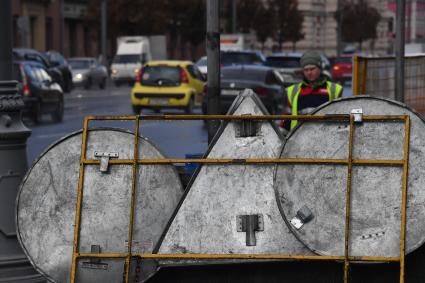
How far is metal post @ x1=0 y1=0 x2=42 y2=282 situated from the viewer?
8.52 m

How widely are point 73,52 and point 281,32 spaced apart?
2617 centimetres

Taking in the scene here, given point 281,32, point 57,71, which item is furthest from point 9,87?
point 281,32

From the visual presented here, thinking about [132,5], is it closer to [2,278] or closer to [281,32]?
[281,32]

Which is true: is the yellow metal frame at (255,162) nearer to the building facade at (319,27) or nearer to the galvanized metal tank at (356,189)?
the galvanized metal tank at (356,189)

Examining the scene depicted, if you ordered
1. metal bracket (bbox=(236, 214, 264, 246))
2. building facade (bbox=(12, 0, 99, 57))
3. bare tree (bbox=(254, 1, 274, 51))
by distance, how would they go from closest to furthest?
1. metal bracket (bbox=(236, 214, 264, 246))
2. building facade (bbox=(12, 0, 99, 57))
3. bare tree (bbox=(254, 1, 274, 51))

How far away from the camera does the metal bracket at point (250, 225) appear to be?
6.70 meters

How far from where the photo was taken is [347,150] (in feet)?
21.8

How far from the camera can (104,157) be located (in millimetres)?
6875

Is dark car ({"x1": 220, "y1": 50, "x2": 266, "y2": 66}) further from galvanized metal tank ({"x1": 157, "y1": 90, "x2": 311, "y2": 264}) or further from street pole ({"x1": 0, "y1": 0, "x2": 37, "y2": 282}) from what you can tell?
galvanized metal tank ({"x1": 157, "y1": 90, "x2": 311, "y2": 264})

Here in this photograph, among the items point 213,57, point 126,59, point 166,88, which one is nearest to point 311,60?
point 213,57

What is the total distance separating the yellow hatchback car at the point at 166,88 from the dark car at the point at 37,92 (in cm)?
229

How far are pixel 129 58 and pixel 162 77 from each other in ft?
117

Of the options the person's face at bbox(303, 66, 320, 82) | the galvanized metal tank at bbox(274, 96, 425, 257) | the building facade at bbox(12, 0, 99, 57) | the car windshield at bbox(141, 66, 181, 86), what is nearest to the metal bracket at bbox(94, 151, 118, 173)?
the galvanized metal tank at bbox(274, 96, 425, 257)

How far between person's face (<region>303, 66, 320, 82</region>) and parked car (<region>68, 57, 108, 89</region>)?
51512 millimetres
